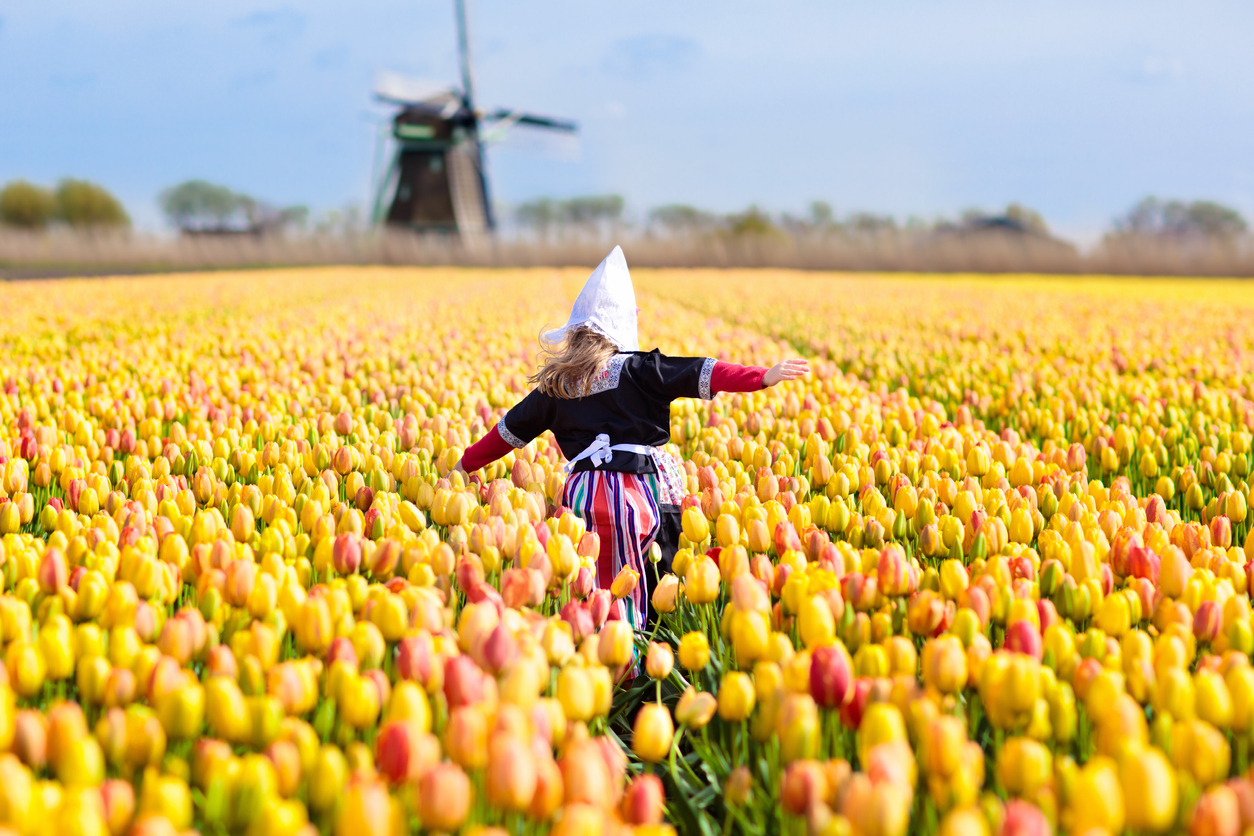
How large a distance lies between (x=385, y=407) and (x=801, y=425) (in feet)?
6.99

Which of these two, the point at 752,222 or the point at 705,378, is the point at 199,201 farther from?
the point at 705,378

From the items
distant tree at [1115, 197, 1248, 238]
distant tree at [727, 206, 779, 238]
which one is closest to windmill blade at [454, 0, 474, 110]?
distant tree at [727, 206, 779, 238]

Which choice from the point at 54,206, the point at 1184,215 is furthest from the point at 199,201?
the point at 1184,215

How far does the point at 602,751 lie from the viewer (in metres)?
1.46

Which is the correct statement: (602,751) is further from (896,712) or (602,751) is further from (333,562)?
(333,562)

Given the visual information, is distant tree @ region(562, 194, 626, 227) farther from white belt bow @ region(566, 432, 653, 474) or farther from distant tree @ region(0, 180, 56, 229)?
white belt bow @ region(566, 432, 653, 474)

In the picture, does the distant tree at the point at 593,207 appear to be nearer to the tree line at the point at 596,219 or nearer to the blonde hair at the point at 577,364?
the tree line at the point at 596,219

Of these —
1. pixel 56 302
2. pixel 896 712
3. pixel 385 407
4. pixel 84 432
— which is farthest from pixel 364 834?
pixel 56 302

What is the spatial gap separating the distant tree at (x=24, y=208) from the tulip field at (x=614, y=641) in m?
76.4

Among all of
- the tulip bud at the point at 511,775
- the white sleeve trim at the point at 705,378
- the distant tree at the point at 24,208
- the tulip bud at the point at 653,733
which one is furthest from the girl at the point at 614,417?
the distant tree at the point at 24,208

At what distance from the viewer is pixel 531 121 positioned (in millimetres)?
41812

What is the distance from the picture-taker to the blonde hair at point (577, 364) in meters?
3.30

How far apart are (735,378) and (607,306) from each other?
56cm

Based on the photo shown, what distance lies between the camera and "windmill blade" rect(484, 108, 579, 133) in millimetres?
41312
